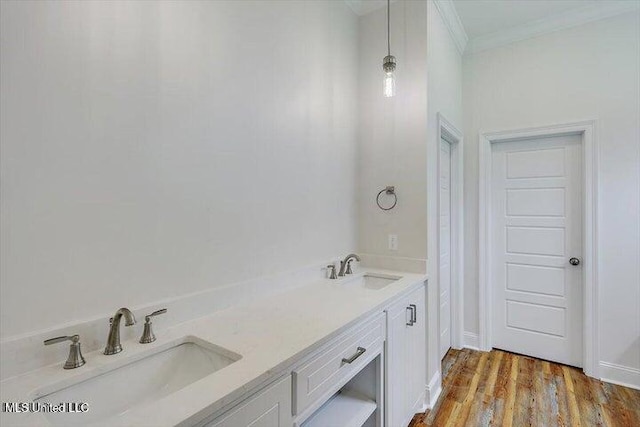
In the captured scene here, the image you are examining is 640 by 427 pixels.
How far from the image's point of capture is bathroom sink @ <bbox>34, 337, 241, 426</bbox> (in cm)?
86

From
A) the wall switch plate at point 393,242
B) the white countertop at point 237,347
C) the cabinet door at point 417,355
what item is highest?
the wall switch plate at point 393,242

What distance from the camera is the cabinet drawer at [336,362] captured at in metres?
1.05

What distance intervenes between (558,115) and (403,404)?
2672mm

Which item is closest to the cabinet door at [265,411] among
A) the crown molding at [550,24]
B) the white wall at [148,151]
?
the white wall at [148,151]

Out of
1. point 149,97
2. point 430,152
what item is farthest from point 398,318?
point 149,97

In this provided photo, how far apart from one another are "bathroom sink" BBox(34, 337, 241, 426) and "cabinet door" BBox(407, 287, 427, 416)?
4.15 feet

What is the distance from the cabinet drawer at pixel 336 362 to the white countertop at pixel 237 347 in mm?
57

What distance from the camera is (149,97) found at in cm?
117

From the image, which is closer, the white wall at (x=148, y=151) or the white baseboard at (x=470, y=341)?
the white wall at (x=148, y=151)

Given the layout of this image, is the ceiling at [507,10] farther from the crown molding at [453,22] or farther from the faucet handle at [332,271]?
the faucet handle at [332,271]

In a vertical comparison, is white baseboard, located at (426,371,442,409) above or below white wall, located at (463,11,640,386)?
below

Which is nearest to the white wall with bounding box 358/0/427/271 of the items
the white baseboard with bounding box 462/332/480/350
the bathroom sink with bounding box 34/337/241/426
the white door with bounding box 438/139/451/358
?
the white door with bounding box 438/139/451/358

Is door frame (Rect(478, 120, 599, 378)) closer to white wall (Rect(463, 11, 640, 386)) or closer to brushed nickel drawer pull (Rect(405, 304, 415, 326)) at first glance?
white wall (Rect(463, 11, 640, 386))

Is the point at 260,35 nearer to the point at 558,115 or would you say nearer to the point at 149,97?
the point at 149,97
